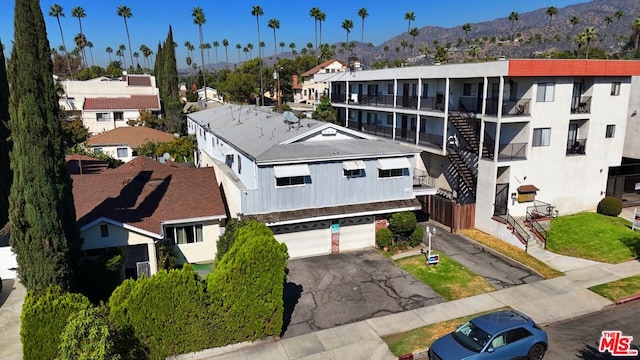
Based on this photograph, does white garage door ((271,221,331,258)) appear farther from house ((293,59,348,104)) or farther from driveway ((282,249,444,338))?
house ((293,59,348,104))

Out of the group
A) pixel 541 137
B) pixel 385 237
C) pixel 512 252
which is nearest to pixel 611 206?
pixel 541 137

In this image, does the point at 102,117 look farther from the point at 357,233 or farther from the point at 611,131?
the point at 611,131

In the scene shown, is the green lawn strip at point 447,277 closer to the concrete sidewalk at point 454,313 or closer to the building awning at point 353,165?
the concrete sidewalk at point 454,313

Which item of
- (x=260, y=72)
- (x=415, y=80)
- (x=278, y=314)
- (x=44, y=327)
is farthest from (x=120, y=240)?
(x=260, y=72)

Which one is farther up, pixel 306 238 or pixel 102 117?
pixel 102 117

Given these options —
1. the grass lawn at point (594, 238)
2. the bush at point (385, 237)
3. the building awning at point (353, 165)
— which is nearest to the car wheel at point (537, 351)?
the grass lawn at point (594, 238)

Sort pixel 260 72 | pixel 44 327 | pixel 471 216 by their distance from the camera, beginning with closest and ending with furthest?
pixel 44 327
pixel 471 216
pixel 260 72

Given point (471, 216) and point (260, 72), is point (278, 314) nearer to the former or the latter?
point (471, 216)
